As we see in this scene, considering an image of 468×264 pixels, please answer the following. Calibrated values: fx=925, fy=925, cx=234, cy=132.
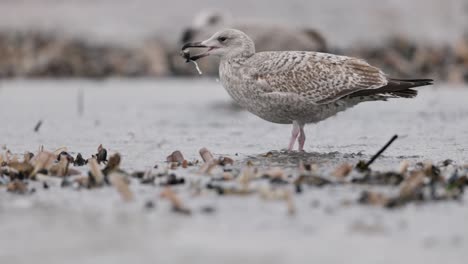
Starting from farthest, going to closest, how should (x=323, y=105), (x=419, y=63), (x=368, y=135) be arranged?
(x=419, y=63) < (x=368, y=135) < (x=323, y=105)

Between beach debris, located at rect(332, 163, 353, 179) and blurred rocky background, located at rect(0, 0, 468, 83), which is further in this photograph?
blurred rocky background, located at rect(0, 0, 468, 83)

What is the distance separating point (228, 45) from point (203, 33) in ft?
37.2

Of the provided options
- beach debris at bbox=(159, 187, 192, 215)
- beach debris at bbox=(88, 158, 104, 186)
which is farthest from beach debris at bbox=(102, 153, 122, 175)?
beach debris at bbox=(159, 187, 192, 215)

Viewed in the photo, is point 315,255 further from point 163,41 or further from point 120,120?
point 163,41

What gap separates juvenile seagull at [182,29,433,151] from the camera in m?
10.1

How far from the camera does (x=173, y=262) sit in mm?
5473

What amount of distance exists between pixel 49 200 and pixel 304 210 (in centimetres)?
205

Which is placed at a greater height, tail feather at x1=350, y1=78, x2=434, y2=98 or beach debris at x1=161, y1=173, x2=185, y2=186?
tail feather at x1=350, y1=78, x2=434, y2=98

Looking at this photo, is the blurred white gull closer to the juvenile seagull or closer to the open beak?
the open beak

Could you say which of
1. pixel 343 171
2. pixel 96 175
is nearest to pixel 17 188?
pixel 96 175

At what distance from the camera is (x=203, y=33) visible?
71.9 ft

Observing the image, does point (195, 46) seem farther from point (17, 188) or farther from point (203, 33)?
point (203, 33)

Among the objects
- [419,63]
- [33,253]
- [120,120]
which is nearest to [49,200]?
[33,253]

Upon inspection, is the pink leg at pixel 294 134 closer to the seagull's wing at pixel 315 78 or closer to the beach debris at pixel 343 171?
the seagull's wing at pixel 315 78
